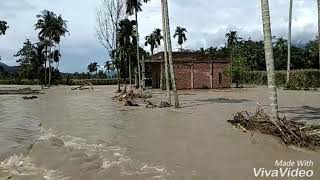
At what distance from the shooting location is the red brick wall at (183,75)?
57031 mm

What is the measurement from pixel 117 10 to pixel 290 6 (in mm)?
20118

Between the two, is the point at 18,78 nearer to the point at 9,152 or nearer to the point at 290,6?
the point at 290,6

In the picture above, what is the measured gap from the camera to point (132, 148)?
1370cm

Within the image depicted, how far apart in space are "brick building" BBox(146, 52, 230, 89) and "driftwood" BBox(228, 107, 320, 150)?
41.0 metres

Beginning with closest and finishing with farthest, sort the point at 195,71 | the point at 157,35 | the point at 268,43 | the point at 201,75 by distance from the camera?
the point at 268,43 → the point at 195,71 → the point at 201,75 → the point at 157,35

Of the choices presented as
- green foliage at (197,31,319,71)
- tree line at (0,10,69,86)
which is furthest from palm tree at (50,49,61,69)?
green foliage at (197,31,319,71)

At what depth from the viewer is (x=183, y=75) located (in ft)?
189

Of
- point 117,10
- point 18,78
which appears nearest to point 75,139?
point 117,10

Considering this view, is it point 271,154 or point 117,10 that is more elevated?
point 117,10

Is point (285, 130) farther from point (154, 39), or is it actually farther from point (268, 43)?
point (154, 39)

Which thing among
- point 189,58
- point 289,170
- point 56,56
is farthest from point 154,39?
point 289,170

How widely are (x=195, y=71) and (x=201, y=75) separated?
1.05 meters

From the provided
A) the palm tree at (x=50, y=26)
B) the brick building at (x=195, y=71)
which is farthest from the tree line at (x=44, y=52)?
the brick building at (x=195, y=71)

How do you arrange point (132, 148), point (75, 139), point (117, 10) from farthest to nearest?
point (117, 10) → point (75, 139) → point (132, 148)
